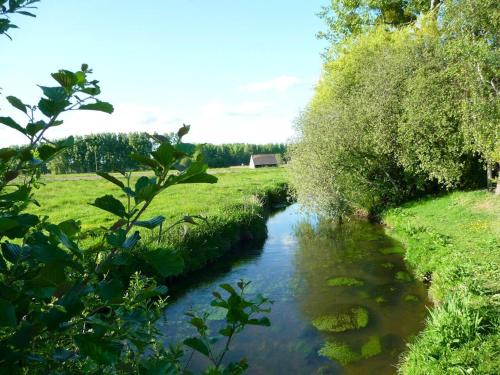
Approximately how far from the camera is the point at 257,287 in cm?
1292

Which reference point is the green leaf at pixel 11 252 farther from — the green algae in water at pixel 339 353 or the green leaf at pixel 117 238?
the green algae in water at pixel 339 353

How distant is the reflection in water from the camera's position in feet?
27.9

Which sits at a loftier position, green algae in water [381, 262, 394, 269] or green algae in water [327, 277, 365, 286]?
green algae in water [381, 262, 394, 269]

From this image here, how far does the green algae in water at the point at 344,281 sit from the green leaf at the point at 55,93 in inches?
492

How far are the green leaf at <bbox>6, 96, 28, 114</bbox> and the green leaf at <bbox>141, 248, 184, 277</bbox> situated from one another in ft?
2.53

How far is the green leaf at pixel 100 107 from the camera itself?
1457mm

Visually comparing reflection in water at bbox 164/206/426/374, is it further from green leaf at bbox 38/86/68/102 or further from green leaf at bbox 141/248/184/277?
green leaf at bbox 38/86/68/102

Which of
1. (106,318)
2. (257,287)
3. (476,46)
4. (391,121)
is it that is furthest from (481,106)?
(106,318)

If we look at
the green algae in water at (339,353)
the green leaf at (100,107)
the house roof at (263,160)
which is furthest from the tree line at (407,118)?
the house roof at (263,160)

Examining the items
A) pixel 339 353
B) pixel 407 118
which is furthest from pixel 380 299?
pixel 407 118

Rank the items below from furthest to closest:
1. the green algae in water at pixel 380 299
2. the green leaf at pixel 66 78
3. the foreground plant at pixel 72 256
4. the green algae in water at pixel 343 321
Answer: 1. the green algae in water at pixel 380 299
2. the green algae in water at pixel 343 321
3. the green leaf at pixel 66 78
4. the foreground plant at pixel 72 256

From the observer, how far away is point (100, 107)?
4.82 ft

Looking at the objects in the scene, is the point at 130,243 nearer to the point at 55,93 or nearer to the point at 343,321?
the point at 55,93

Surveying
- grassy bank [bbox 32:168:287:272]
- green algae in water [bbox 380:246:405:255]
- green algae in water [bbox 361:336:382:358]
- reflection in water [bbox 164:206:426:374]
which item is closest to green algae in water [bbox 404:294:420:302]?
reflection in water [bbox 164:206:426:374]
